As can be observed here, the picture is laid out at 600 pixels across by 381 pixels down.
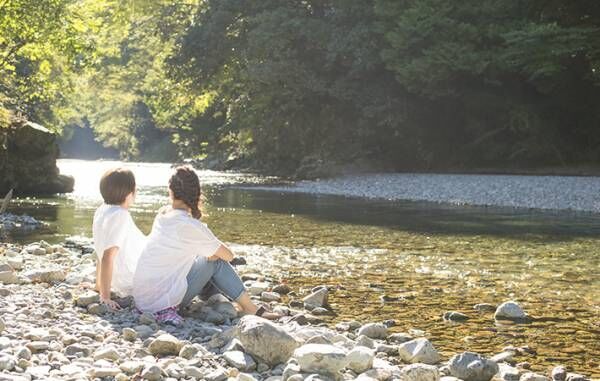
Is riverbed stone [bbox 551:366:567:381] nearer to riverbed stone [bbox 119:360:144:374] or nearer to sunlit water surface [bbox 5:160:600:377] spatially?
sunlit water surface [bbox 5:160:600:377]

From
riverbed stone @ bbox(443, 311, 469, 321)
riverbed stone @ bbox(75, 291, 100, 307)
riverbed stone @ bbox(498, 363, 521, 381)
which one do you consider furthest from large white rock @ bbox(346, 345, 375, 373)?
riverbed stone @ bbox(75, 291, 100, 307)

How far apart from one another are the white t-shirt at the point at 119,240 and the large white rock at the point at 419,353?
259 centimetres

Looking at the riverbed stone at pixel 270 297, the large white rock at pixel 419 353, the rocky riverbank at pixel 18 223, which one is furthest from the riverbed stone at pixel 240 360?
the rocky riverbank at pixel 18 223

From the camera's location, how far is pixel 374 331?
18.4 ft

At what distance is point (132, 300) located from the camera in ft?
20.5

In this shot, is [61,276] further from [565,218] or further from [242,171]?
[242,171]

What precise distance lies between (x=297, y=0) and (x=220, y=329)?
28121mm

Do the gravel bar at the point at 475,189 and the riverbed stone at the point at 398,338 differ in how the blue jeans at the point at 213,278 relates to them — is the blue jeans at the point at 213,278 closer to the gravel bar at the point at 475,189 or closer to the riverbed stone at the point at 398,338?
the riverbed stone at the point at 398,338

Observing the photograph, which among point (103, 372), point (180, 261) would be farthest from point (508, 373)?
point (180, 261)

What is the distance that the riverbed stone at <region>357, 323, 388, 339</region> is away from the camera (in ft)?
18.4

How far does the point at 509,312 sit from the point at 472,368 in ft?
6.25

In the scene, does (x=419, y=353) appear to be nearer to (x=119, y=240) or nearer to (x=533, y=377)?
(x=533, y=377)

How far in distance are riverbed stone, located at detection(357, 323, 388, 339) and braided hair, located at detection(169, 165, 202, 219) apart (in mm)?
1666

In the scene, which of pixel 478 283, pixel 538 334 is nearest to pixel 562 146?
pixel 478 283
